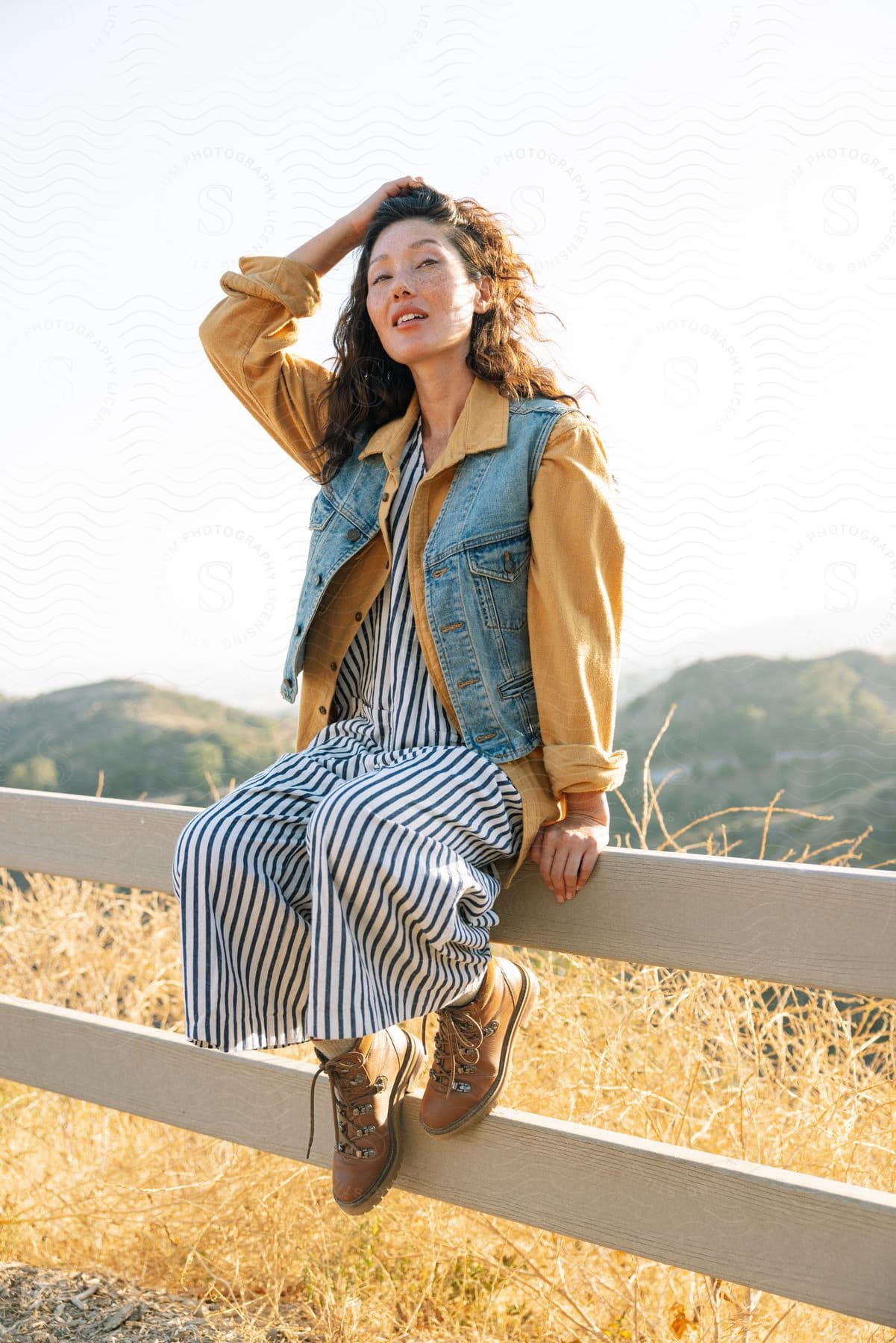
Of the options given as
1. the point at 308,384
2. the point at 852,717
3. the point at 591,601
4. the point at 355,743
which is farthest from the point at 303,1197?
the point at 852,717

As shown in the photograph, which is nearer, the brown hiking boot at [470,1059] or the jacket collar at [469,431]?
the brown hiking boot at [470,1059]

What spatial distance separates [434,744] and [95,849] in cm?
77

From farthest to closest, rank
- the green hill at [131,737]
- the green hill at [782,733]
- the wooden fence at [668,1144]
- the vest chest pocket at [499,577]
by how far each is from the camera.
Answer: the green hill at [782,733]
the green hill at [131,737]
the vest chest pocket at [499,577]
the wooden fence at [668,1144]

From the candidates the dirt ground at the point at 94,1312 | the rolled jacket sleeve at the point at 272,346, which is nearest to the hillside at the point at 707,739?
the dirt ground at the point at 94,1312

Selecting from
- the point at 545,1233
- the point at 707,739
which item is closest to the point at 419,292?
the point at 545,1233

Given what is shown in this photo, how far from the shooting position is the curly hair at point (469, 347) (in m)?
2.01

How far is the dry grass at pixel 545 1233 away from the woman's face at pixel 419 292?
3.65ft

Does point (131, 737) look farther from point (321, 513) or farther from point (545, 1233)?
point (321, 513)

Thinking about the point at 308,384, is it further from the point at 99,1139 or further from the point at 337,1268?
the point at 99,1139

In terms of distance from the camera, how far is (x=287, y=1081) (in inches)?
78.5

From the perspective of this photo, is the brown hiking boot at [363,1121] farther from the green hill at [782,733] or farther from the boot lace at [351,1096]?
the green hill at [782,733]

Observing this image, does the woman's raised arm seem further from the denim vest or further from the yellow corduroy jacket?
the denim vest

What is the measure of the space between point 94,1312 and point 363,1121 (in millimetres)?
843

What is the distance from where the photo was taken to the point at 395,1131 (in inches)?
71.8
